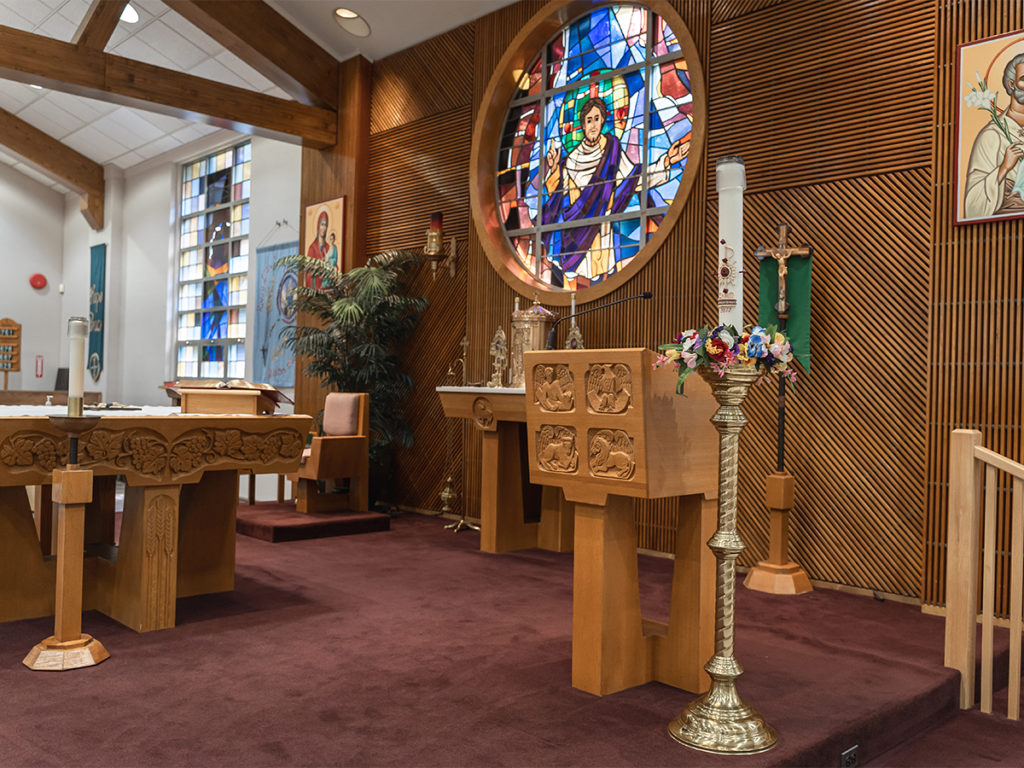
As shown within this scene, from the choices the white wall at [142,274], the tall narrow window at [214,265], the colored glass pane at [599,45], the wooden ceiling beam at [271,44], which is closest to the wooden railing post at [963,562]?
the colored glass pane at [599,45]

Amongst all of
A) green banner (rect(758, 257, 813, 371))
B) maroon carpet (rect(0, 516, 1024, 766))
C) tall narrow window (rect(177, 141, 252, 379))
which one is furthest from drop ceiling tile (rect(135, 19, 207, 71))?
green banner (rect(758, 257, 813, 371))

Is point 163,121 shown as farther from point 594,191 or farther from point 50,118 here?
point 594,191

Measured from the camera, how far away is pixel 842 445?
15.0 ft

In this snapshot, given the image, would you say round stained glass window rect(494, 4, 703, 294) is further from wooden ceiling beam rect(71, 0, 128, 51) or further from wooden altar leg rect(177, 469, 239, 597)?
wooden ceiling beam rect(71, 0, 128, 51)

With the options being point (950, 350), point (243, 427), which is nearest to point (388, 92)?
point (243, 427)

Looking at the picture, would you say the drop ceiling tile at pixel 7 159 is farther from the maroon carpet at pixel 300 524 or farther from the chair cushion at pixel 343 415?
the maroon carpet at pixel 300 524

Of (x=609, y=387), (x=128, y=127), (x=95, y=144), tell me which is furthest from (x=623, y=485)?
(x=95, y=144)

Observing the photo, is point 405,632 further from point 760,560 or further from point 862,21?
point 862,21

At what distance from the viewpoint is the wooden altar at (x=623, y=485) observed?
2.60m

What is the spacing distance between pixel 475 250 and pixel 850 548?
3541 millimetres

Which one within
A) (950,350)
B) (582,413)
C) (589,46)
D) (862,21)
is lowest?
(582,413)

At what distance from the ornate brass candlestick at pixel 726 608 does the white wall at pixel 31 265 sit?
1477cm

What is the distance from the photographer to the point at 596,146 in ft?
19.7

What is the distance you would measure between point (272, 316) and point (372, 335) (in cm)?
308
